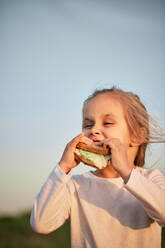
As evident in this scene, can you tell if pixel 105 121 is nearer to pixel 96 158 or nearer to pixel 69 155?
pixel 96 158

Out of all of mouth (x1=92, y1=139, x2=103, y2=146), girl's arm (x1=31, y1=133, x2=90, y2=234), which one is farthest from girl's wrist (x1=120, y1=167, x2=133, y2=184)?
girl's arm (x1=31, y1=133, x2=90, y2=234)

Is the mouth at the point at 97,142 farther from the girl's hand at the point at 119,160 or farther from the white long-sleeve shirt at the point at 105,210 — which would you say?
the white long-sleeve shirt at the point at 105,210

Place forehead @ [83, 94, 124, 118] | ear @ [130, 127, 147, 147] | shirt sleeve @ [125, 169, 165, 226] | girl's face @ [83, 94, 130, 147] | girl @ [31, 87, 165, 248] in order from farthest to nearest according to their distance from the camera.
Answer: ear @ [130, 127, 147, 147]
forehead @ [83, 94, 124, 118]
girl's face @ [83, 94, 130, 147]
girl @ [31, 87, 165, 248]
shirt sleeve @ [125, 169, 165, 226]

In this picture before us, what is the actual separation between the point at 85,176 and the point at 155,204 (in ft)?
2.89

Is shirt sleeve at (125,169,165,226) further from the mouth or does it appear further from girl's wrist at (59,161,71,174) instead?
girl's wrist at (59,161,71,174)

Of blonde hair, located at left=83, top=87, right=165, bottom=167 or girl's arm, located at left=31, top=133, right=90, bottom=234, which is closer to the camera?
girl's arm, located at left=31, top=133, right=90, bottom=234

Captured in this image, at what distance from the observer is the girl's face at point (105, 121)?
213 cm

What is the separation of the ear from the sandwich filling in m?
0.61

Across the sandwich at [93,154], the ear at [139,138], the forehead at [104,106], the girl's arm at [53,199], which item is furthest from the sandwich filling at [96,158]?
the ear at [139,138]

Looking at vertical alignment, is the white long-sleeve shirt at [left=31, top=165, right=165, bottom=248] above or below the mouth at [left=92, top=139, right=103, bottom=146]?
below

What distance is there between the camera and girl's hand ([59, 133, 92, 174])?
1921mm

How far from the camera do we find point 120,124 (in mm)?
2246

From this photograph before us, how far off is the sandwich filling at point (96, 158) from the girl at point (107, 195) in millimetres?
80

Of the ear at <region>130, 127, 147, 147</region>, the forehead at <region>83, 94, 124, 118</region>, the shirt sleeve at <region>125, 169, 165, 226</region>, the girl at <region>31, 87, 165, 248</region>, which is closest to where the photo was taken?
the shirt sleeve at <region>125, 169, 165, 226</region>
